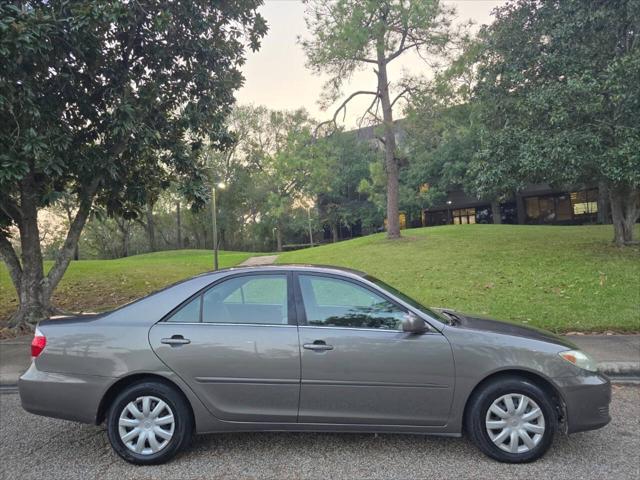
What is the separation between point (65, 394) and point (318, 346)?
2052 mm

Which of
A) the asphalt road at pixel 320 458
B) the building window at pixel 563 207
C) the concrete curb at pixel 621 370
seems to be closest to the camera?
the asphalt road at pixel 320 458

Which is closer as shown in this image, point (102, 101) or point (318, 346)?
point (318, 346)

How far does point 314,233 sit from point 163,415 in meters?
44.6

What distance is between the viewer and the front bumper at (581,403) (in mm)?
3387

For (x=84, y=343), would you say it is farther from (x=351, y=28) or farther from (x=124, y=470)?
(x=351, y=28)

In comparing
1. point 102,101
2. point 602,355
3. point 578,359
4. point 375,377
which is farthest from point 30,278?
point 602,355

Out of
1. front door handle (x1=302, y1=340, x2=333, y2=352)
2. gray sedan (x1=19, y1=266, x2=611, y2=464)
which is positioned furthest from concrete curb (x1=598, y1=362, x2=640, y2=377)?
front door handle (x1=302, y1=340, x2=333, y2=352)

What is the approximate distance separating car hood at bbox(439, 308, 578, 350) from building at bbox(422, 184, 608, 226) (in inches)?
1297

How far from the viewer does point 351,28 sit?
652 inches

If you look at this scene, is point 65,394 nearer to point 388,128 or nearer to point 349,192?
point 388,128

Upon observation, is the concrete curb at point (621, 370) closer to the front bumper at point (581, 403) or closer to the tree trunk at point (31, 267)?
the front bumper at point (581, 403)

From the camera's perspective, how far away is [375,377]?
3418 millimetres

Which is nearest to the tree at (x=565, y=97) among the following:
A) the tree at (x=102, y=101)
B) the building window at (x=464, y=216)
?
the tree at (x=102, y=101)

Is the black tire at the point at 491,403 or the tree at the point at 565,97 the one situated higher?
the tree at the point at 565,97
